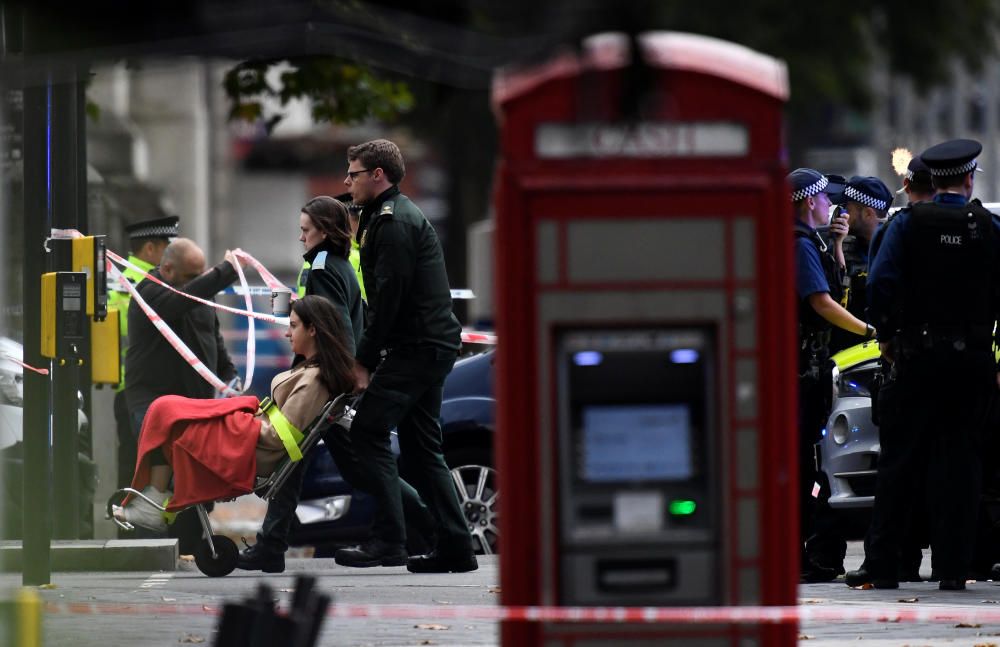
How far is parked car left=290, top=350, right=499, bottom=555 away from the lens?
11594 millimetres

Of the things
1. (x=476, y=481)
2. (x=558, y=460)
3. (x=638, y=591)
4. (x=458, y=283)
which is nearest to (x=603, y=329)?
(x=558, y=460)

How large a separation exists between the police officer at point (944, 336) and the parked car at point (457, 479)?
102 inches

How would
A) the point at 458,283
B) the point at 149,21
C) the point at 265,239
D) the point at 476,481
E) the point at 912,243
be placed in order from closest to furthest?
the point at 149,21 < the point at 912,243 < the point at 476,481 < the point at 458,283 < the point at 265,239

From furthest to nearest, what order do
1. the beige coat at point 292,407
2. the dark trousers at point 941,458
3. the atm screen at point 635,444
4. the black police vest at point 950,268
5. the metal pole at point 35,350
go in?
the beige coat at point 292,407
the metal pole at point 35,350
the dark trousers at point 941,458
the black police vest at point 950,268
the atm screen at point 635,444

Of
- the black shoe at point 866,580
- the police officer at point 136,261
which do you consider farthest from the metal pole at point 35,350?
the black shoe at point 866,580

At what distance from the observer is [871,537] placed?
9.93 meters

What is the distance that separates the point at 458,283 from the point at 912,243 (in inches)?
982

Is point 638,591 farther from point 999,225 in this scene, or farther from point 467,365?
→ point 467,365

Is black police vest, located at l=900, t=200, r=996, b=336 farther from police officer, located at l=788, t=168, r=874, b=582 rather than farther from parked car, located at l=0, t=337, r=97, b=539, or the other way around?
parked car, located at l=0, t=337, r=97, b=539

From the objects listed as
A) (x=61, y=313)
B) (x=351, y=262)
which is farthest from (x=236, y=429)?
(x=351, y=262)

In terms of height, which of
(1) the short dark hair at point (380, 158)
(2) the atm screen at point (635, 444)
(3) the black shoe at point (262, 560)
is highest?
(1) the short dark hair at point (380, 158)

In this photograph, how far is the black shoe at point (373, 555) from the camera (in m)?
10.6

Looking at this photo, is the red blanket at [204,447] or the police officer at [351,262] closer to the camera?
the red blanket at [204,447]

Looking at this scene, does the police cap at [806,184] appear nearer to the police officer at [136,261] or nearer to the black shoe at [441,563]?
the black shoe at [441,563]
